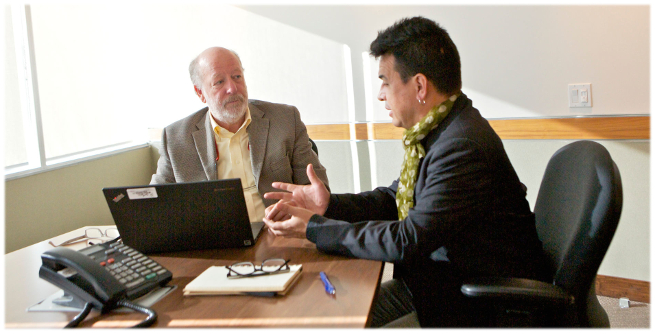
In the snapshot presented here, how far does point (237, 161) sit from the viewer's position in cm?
227

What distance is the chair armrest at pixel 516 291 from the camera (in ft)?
3.86

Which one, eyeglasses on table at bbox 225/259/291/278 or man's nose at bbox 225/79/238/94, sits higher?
man's nose at bbox 225/79/238/94

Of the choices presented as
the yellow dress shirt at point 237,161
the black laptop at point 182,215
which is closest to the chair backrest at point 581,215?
the black laptop at point 182,215

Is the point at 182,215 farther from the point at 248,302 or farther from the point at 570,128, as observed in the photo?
the point at 570,128

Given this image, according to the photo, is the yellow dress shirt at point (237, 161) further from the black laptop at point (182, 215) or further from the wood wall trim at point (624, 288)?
the wood wall trim at point (624, 288)

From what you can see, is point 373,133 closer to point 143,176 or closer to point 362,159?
point 362,159

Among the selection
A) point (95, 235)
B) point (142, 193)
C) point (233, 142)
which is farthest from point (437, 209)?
point (95, 235)

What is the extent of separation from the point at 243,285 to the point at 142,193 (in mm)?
478

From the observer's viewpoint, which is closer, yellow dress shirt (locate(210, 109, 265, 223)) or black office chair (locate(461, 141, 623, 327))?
black office chair (locate(461, 141, 623, 327))

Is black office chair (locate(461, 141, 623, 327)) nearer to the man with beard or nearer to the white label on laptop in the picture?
the white label on laptop

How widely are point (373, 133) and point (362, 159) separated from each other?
0.71 ft

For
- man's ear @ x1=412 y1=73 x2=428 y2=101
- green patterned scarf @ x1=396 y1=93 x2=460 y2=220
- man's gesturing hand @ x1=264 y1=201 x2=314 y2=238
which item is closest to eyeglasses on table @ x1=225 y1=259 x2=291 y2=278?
man's gesturing hand @ x1=264 y1=201 x2=314 y2=238

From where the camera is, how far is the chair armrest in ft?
3.86

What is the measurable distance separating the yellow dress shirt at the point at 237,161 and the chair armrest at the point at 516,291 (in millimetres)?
1210
